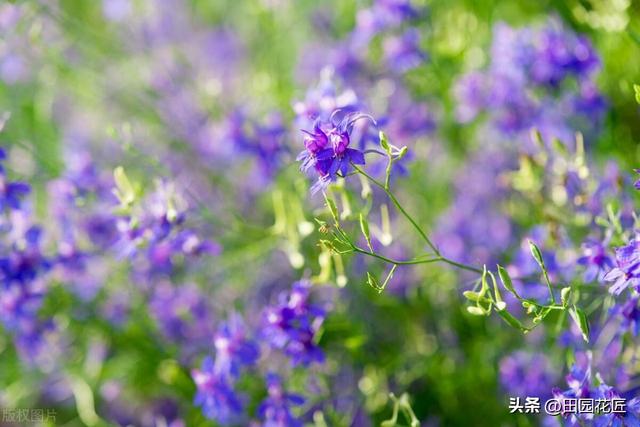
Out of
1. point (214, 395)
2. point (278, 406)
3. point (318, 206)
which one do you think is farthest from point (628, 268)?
point (318, 206)

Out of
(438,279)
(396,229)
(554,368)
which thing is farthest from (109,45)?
(554,368)

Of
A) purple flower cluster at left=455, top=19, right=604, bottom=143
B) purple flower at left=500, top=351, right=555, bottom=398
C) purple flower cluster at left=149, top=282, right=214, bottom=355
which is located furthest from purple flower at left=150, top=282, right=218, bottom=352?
purple flower cluster at left=455, top=19, right=604, bottom=143

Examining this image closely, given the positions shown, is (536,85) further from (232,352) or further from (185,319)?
(185,319)

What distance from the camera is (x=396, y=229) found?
2.05 metres

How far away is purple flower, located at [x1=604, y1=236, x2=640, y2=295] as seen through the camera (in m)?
1.00

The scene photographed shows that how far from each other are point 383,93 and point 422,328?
0.63 m

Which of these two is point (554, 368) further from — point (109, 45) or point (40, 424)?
point (109, 45)

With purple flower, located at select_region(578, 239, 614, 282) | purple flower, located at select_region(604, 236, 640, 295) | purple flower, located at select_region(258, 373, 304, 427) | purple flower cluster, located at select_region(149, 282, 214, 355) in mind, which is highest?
purple flower, located at select_region(604, 236, 640, 295)

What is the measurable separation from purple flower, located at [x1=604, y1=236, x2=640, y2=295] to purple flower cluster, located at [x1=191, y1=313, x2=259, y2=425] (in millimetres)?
728

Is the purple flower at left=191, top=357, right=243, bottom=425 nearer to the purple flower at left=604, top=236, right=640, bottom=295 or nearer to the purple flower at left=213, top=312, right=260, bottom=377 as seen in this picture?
the purple flower at left=213, top=312, right=260, bottom=377

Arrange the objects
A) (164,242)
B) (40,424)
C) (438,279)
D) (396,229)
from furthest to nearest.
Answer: (396,229) → (40,424) → (438,279) → (164,242)

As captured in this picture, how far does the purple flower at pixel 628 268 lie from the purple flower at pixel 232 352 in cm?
72

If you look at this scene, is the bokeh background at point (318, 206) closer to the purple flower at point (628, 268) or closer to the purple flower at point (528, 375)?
the purple flower at point (528, 375)

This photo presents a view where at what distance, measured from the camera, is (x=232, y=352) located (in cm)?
144
